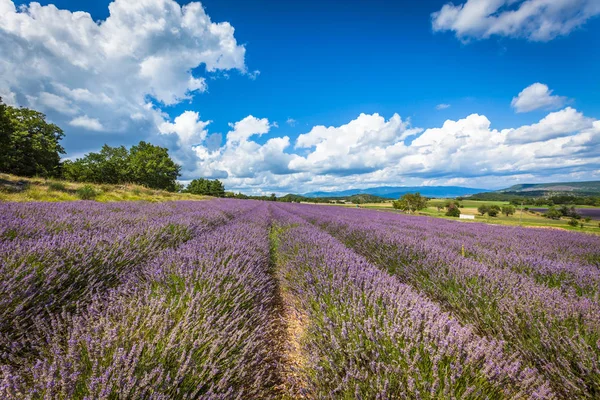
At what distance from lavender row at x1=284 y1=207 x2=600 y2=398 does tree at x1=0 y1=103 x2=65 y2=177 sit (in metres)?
31.5

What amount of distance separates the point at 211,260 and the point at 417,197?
133 feet

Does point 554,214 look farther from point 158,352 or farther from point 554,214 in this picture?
point 158,352

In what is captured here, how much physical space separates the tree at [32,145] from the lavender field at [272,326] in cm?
2942

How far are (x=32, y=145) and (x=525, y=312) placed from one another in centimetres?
3969

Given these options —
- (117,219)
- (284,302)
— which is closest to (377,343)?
(284,302)

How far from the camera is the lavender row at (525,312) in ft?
5.12

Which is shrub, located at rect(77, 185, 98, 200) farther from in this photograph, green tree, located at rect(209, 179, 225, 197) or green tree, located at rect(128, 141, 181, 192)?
green tree, located at rect(209, 179, 225, 197)

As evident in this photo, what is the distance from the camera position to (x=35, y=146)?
2681 centimetres

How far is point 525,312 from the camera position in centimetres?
205

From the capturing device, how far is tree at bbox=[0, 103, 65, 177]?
2391cm

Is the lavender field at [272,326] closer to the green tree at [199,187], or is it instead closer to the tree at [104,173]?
the tree at [104,173]

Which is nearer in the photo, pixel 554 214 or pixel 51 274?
pixel 51 274

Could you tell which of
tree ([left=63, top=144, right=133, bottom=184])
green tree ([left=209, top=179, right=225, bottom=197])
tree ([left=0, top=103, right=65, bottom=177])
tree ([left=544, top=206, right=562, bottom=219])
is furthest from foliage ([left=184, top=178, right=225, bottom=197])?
tree ([left=544, top=206, right=562, bottom=219])

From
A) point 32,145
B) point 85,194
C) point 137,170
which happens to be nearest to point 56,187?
point 85,194
